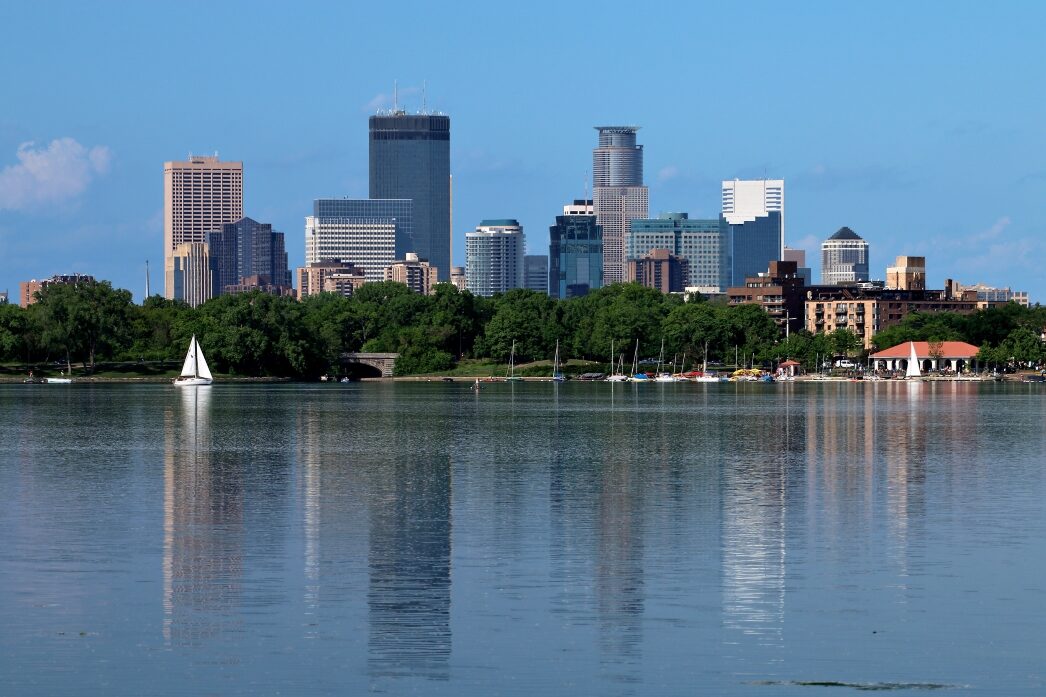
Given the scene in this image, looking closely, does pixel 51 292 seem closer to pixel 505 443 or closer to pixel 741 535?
pixel 505 443

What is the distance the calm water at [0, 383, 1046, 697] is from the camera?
22.7m

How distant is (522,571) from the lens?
3103cm

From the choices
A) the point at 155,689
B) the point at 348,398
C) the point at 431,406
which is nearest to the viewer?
the point at 155,689

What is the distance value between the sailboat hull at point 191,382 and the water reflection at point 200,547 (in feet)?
387

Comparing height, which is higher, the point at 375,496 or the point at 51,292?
the point at 51,292

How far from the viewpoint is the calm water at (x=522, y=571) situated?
74.3 ft

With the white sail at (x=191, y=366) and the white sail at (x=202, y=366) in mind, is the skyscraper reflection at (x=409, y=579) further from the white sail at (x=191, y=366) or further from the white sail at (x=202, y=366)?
the white sail at (x=191, y=366)

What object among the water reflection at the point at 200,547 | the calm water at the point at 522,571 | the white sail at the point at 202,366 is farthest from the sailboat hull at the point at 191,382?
the water reflection at the point at 200,547

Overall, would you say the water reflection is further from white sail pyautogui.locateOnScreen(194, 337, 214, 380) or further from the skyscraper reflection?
white sail pyautogui.locateOnScreen(194, 337, 214, 380)

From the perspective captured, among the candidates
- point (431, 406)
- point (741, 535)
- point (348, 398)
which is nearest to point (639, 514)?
point (741, 535)

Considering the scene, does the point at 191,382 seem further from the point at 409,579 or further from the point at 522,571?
the point at 409,579

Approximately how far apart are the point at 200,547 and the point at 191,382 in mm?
150874

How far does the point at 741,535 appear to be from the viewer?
3641 centimetres

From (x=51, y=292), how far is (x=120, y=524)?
163 meters
